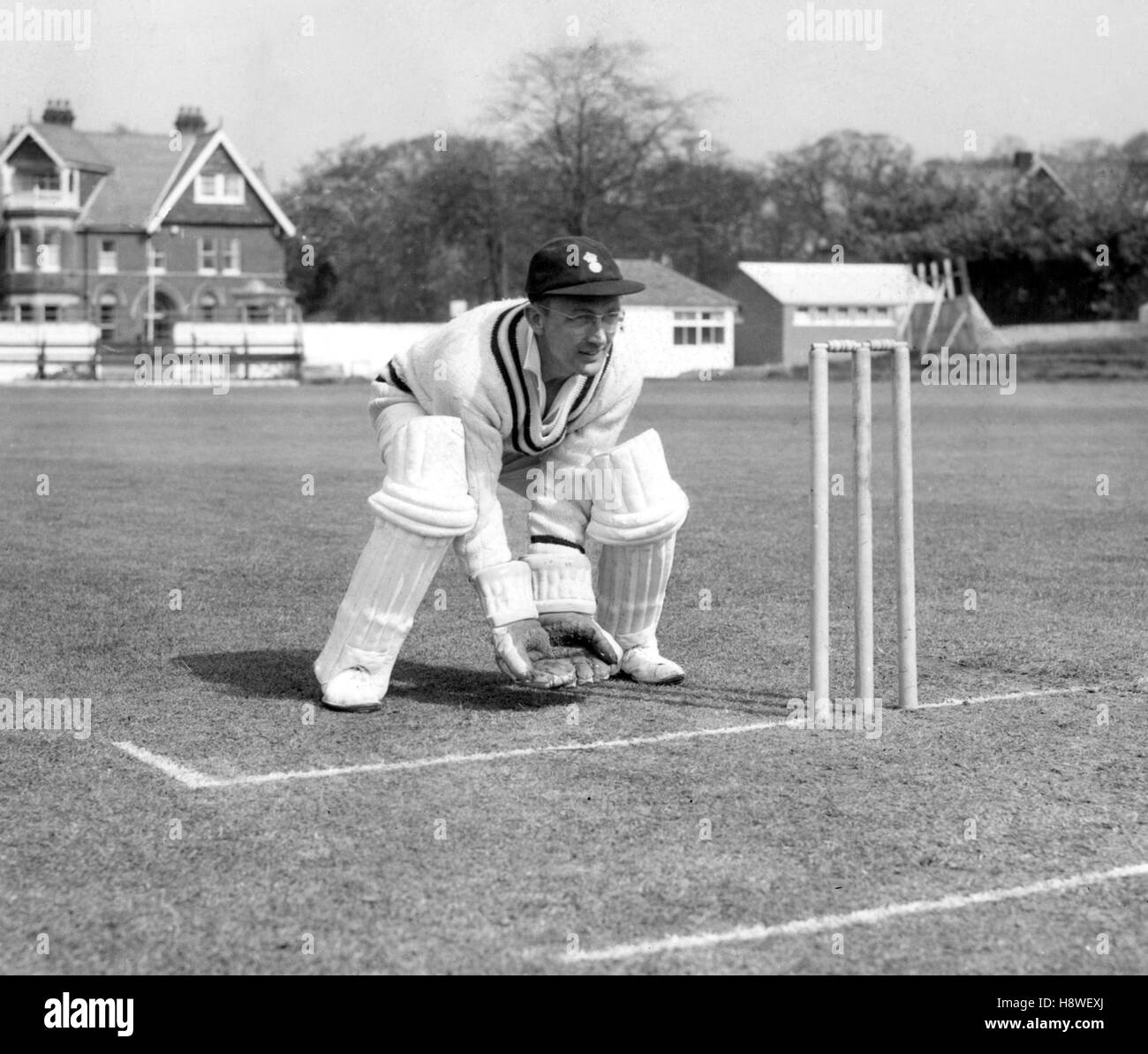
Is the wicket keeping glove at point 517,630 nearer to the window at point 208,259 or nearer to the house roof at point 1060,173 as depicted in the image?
the window at point 208,259

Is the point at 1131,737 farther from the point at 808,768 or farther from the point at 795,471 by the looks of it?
the point at 795,471

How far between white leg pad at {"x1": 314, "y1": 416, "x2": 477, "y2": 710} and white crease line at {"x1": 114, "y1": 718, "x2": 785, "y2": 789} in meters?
0.88

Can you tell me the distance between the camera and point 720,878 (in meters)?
4.82

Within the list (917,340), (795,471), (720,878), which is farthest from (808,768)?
(917,340)

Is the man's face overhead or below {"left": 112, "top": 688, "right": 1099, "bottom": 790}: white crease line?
overhead

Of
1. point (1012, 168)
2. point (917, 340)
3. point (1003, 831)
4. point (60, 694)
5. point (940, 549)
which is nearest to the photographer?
point (1003, 831)

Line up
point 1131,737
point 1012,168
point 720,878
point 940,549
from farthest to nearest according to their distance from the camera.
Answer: point 1012,168, point 940,549, point 1131,737, point 720,878

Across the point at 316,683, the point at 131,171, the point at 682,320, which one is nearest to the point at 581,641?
the point at 316,683

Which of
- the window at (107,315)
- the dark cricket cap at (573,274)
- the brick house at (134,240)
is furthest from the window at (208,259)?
the dark cricket cap at (573,274)

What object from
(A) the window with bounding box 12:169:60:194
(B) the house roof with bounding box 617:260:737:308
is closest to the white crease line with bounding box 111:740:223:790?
(B) the house roof with bounding box 617:260:737:308

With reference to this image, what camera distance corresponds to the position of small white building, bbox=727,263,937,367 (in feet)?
269

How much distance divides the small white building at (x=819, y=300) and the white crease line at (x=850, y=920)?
77.2 m

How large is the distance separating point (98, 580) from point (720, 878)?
22.7ft

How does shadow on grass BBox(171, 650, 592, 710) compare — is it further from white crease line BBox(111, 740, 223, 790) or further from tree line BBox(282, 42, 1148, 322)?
tree line BBox(282, 42, 1148, 322)
